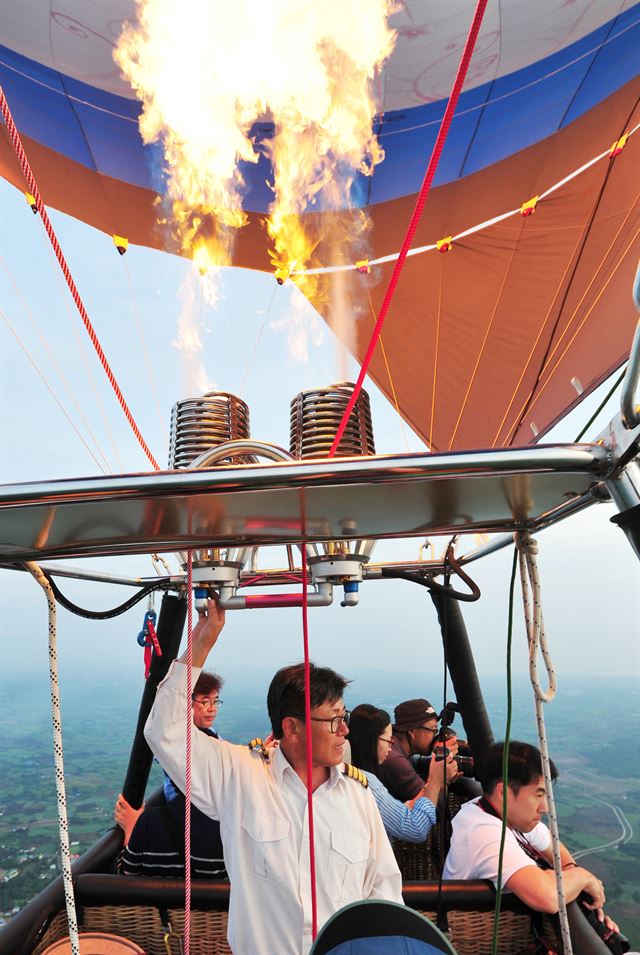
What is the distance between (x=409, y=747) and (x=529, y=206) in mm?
5376

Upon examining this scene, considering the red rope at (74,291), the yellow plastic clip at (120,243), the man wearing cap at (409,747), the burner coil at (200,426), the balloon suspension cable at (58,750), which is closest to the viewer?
the balloon suspension cable at (58,750)

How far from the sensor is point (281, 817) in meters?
1.37

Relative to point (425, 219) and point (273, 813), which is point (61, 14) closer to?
point (425, 219)

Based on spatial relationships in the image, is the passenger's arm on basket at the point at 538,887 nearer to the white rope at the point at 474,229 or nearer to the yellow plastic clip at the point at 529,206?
the white rope at the point at 474,229

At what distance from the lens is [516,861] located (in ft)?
5.22

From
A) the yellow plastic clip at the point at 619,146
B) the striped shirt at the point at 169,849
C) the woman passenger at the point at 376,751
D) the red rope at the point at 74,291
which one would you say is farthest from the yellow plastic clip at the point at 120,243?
the striped shirt at the point at 169,849

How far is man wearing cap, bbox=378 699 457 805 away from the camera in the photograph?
9.18 ft

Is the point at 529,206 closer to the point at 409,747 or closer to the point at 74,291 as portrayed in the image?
the point at 409,747

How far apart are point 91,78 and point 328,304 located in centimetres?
407

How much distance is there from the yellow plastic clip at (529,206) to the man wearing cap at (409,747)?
512 centimetres

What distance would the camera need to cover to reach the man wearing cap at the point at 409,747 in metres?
2.80

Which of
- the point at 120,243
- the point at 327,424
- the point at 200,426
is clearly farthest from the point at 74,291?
the point at 120,243

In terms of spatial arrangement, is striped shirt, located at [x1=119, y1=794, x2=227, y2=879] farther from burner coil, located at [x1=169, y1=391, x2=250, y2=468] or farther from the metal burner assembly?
burner coil, located at [x1=169, y1=391, x2=250, y2=468]

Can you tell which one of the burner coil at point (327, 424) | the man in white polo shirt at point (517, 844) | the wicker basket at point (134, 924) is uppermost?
the burner coil at point (327, 424)
